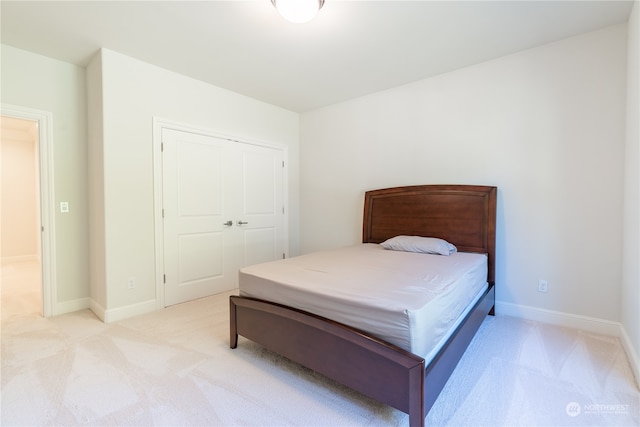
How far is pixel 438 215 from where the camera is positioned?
3168 mm

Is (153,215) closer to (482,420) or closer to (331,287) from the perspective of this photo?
(331,287)

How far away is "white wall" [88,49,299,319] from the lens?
9.07 feet

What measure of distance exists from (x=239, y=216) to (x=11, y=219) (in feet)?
17.1

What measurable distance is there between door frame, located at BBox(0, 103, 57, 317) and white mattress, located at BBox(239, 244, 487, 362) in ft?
7.32

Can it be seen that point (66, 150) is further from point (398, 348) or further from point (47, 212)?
point (398, 348)

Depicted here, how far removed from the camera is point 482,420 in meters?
1.46

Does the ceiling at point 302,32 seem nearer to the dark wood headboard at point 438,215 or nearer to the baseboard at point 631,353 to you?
the dark wood headboard at point 438,215

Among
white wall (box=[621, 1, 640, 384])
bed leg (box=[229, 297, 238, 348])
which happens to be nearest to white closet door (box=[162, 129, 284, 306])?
bed leg (box=[229, 297, 238, 348])

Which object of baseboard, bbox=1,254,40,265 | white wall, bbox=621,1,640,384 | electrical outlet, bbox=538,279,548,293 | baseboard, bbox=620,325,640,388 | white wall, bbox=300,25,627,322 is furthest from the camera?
baseboard, bbox=1,254,40,265

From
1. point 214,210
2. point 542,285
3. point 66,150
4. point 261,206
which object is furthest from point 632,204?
point 66,150

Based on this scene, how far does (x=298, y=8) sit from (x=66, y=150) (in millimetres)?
2786

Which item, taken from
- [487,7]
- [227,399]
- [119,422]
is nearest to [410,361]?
[227,399]

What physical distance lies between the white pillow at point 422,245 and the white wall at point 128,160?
263cm

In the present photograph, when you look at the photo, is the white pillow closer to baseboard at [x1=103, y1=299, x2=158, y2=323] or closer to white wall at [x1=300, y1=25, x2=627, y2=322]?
white wall at [x1=300, y1=25, x2=627, y2=322]
